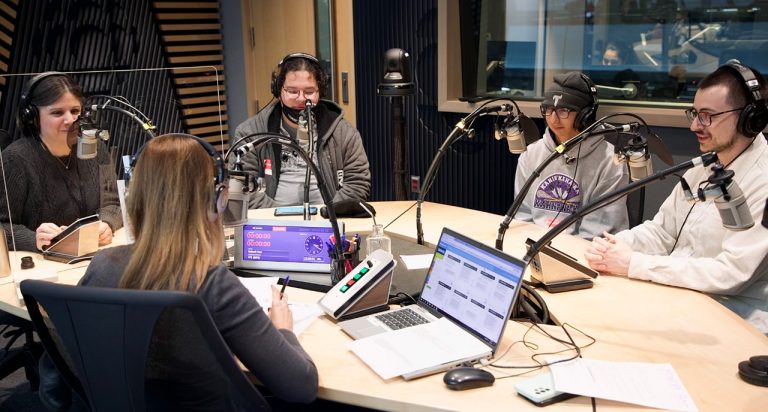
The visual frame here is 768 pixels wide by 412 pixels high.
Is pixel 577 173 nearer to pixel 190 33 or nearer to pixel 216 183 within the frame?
pixel 216 183

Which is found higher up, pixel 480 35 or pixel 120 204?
pixel 480 35

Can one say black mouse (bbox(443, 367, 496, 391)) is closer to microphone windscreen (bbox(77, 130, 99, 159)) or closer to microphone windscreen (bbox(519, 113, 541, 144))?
microphone windscreen (bbox(519, 113, 541, 144))

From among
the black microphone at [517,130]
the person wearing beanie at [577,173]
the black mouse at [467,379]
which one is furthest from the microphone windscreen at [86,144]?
the person wearing beanie at [577,173]

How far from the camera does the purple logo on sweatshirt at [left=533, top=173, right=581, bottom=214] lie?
10.8 feet

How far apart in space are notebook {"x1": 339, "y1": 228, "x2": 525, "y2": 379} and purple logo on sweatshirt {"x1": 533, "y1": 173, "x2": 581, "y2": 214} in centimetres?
133

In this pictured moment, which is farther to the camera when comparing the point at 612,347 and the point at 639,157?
the point at 639,157

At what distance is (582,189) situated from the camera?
3.30 metres

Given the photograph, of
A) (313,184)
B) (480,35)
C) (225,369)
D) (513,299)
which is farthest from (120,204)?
(480,35)

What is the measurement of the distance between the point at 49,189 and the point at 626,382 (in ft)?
7.12

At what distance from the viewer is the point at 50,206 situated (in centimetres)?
278

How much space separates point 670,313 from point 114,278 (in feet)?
5.14

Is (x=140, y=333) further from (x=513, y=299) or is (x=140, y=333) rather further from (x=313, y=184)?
(x=313, y=184)

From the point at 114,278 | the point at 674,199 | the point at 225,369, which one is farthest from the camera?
the point at 674,199

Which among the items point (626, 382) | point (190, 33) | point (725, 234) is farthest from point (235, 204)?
point (190, 33)
